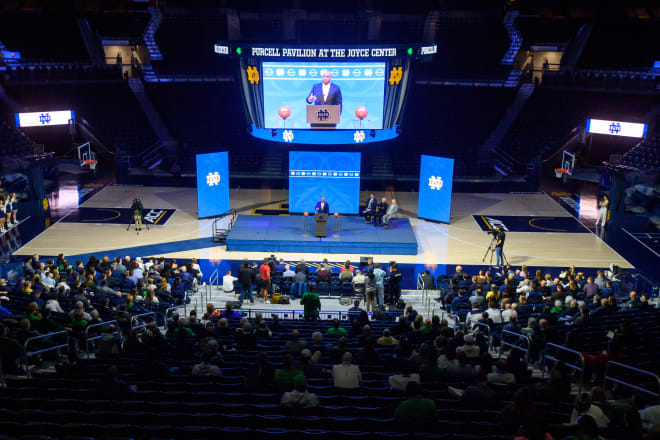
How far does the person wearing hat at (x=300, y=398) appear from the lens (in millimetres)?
9367

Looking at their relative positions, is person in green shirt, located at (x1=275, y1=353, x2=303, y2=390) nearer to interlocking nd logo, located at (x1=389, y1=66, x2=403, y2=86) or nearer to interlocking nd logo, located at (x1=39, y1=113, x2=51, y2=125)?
interlocking nd logo, located at (x1=389, y1=66, x2=403, y2=86)

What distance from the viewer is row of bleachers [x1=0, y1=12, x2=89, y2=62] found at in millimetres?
43500

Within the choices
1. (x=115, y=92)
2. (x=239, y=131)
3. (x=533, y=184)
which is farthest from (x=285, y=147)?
(x=533, y=184)

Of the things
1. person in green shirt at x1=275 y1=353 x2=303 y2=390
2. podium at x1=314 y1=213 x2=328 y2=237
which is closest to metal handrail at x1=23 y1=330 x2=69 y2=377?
person in green shirt at x1=275 y1=353 x2=303 y2=390

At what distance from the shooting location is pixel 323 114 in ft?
89.5

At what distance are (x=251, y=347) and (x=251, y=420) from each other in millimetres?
4079

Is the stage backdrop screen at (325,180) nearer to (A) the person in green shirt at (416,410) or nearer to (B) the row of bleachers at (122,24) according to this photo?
(A) the person in green shirt at (416,410)

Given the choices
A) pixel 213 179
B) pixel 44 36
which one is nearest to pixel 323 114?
pixel 213 179

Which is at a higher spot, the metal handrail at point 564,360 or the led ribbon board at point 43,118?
the led ribbon board at point 43,118

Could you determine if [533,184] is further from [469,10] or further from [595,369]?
[595,369]

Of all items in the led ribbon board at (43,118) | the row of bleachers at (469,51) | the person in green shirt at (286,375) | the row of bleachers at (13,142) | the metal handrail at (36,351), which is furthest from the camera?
the row of bleachers at (469,51)

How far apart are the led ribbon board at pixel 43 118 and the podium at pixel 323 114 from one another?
18852 millimetres

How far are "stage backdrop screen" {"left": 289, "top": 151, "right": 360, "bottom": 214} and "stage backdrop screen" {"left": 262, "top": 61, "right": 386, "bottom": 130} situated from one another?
1.74 m

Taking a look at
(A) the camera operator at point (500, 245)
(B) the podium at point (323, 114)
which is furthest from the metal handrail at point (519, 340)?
(B) the podium at point (323, 114)
